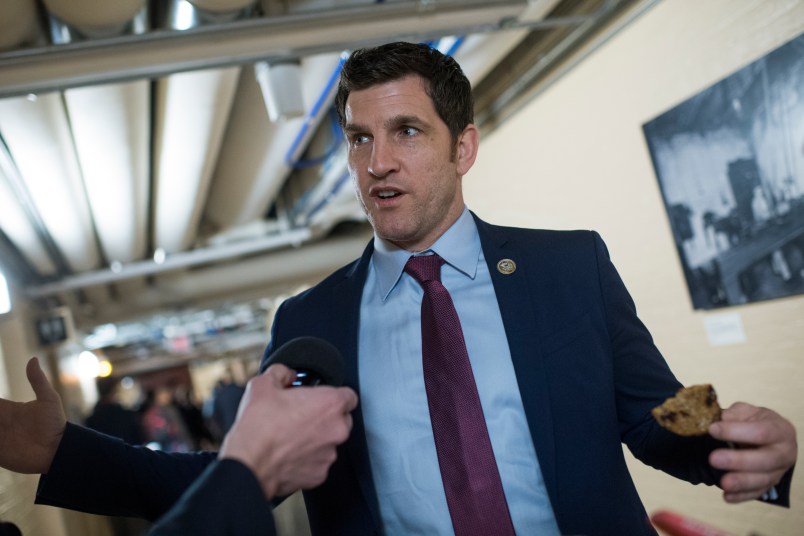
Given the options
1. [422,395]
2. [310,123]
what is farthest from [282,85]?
[422,395]

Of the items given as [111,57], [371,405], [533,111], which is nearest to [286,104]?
[111,57]

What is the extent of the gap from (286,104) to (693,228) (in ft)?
5.19

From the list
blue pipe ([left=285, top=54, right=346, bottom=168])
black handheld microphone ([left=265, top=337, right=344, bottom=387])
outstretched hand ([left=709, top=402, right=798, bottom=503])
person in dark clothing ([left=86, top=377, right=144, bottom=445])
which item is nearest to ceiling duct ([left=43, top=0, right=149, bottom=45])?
blue pipe ([left=285, top=54, right=346, bottom=168])

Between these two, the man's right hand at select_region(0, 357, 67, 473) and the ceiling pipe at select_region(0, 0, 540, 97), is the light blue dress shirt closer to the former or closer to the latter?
the man's right hand at select_region(0, 357, 67, 473)

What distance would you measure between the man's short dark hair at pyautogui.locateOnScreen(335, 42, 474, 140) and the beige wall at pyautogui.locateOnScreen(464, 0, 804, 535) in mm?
659

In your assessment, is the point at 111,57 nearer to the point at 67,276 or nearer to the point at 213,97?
the point at 213,97

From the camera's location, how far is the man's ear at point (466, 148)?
150 cm

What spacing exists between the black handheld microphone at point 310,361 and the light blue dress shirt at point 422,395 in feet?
0.79

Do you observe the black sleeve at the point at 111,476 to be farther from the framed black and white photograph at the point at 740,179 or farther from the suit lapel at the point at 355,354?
the framed black and white photograph at the point at 740,179

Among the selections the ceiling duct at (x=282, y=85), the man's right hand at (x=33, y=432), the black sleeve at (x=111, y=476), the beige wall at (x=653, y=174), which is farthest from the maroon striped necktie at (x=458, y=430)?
the ceiling duct at (x=282, y=85)

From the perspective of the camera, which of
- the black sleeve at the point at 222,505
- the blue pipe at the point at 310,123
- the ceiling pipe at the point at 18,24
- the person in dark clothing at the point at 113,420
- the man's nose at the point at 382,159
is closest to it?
the black sleeve at the point at 222,505

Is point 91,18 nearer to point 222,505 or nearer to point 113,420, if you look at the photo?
point 222,505

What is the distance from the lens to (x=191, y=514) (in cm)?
84

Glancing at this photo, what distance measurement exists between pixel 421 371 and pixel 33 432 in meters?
0.64
